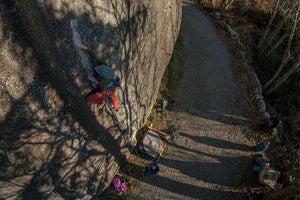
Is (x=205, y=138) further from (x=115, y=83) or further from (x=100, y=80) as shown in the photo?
(x=100, y=80)

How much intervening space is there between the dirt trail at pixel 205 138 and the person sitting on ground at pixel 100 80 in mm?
4958

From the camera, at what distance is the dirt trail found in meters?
7.84

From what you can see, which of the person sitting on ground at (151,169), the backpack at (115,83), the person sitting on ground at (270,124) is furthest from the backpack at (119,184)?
the person sitting on ground at (270,124)

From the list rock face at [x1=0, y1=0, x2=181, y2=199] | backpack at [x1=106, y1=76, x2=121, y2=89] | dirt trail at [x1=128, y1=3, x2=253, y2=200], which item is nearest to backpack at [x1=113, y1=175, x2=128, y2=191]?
dirt trail at [x1=128, y1=3, x2=253, y2=200]

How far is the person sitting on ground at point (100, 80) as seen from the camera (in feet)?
13.5

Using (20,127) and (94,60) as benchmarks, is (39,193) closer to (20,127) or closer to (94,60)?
(20,127)

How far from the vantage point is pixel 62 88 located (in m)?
4.06

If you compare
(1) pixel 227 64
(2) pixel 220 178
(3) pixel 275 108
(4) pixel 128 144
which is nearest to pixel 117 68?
(4) pixel 128 144

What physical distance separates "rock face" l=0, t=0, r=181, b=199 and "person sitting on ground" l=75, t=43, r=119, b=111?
0.60 ft

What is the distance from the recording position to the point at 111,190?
24.4ft

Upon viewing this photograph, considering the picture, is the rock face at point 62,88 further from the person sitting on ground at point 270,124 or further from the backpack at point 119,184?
the person sitting on ground at point 270,124

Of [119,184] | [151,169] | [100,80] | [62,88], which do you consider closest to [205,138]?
[151,169]

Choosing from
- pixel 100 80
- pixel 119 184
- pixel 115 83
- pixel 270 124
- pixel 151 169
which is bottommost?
pixel 119 184

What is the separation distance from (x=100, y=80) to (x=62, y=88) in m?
0.89
